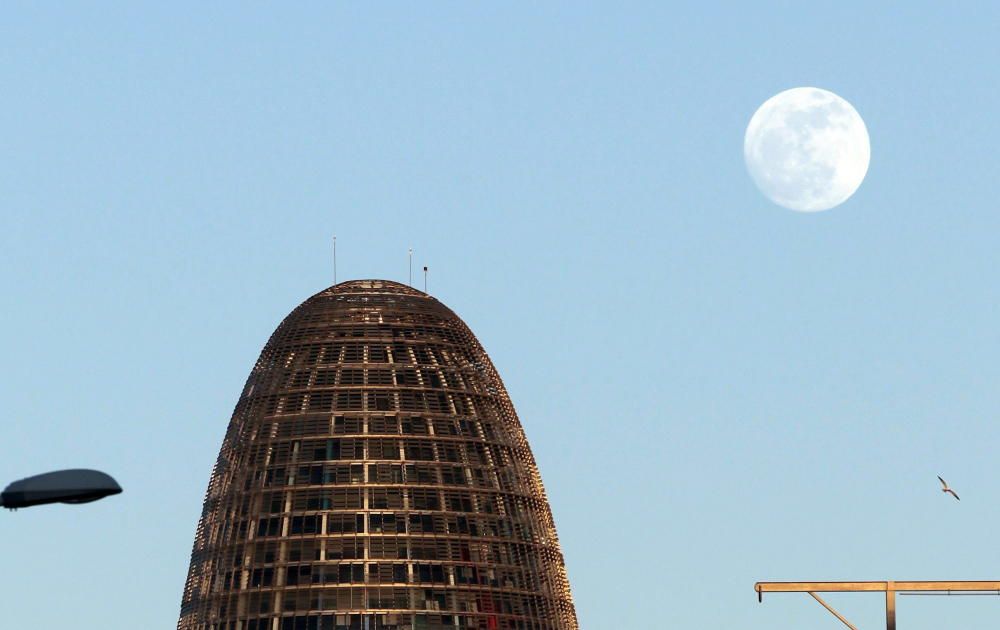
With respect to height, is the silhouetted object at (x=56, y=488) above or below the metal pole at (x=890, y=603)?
below

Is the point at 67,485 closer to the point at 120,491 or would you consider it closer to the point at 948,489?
the point at 120,491

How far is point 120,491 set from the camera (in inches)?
1928

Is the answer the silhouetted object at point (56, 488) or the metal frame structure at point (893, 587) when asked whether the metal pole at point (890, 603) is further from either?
the silhouetted object at point (56, 488)

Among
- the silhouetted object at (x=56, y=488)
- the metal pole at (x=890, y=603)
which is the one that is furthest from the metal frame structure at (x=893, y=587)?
the silhouetted object at (x=56, y=488)

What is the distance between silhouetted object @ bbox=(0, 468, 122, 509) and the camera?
158ft

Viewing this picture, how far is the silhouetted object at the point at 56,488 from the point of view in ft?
158

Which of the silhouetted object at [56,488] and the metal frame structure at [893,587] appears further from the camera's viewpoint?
the metal frame structure at [893,587]

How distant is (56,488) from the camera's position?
48.3 meters

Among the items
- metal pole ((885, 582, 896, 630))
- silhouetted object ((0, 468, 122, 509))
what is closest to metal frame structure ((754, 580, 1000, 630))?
metal pole ((885, 582, 896, 630))

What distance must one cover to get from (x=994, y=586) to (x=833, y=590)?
6456 mm

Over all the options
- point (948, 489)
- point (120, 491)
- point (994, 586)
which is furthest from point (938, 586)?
point (120, 491)

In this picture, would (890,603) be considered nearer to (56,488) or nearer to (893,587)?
(893,587)

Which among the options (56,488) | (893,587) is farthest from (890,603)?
(56,488)

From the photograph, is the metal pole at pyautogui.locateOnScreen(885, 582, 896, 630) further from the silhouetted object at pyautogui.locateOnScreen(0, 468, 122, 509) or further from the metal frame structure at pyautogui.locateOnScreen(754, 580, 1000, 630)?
the silhouetted object at pyautogui.locateOnScreen(0, 468, 122, 509)
